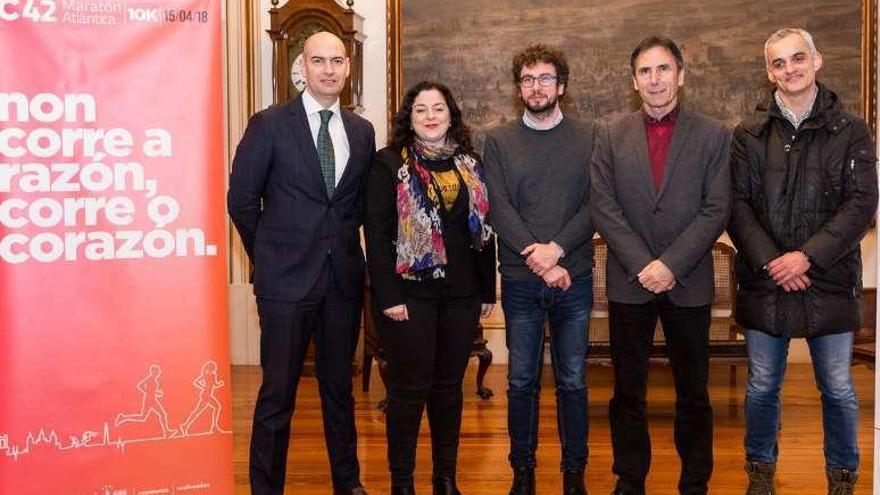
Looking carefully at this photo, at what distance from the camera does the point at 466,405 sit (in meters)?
5.70

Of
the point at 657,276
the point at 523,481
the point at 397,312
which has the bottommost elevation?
the point at 523,481

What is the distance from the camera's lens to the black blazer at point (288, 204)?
11.7ft

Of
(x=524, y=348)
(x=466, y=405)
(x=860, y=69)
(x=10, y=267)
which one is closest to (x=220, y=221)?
(x=10, y=267)

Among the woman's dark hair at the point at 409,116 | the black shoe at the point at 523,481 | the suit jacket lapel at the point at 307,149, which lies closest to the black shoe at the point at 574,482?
the black shoe at the point at 523,481

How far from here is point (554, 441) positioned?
190 inches

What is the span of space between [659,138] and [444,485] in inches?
57.2

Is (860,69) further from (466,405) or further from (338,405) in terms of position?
(338,405)

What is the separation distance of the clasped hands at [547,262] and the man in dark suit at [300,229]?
61 centimetres

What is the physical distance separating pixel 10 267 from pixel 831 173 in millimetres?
2574

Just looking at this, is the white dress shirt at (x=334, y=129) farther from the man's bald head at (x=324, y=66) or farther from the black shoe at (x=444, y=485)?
the black shoe at (x=444, y=485)

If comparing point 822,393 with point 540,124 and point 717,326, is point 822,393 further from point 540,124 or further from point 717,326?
point 717,326

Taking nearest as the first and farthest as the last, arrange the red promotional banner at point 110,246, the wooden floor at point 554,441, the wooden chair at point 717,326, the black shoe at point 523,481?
the red promotional banner at point 110,246 → the black shoe at point 523,481 → the wooden floor at point 554,441 → the wooden chair at point 717,326

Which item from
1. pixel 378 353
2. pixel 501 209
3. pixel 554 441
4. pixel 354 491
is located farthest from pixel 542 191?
pixel 378 353

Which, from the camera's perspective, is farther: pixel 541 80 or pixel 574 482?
pixel 574 482
